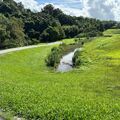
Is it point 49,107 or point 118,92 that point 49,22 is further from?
point 49,107

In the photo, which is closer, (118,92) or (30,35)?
(118,92)

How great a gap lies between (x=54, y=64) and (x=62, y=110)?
218 feet

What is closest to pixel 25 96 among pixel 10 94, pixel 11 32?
pixel 10 94

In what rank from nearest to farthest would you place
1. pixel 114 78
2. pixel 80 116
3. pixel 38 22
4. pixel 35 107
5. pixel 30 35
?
pixel 80 116 < pixel 35 107 < pixel 114 78 < pixel 30 35 < pixel 38 22

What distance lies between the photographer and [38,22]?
184500 mm

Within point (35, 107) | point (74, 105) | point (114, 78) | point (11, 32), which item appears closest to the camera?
point (35, 107)

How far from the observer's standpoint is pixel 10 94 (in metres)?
30.5

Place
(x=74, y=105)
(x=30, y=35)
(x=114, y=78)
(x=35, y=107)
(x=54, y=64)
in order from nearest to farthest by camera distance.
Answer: (x=35, y=107) → (x=74, y=105) → (x=114, y=78) → (x=54, y=64) → (x=30, y=35)

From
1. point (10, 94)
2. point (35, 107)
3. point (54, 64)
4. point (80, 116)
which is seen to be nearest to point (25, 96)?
point (10, 94)

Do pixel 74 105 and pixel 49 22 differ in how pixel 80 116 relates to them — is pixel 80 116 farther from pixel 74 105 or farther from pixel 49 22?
pixel 49 22

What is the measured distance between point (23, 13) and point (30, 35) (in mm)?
23123

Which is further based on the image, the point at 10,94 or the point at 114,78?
the point at 114,78

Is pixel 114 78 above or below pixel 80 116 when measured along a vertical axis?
below

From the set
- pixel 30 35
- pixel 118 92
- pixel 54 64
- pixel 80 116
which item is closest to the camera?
pixel 80 116
